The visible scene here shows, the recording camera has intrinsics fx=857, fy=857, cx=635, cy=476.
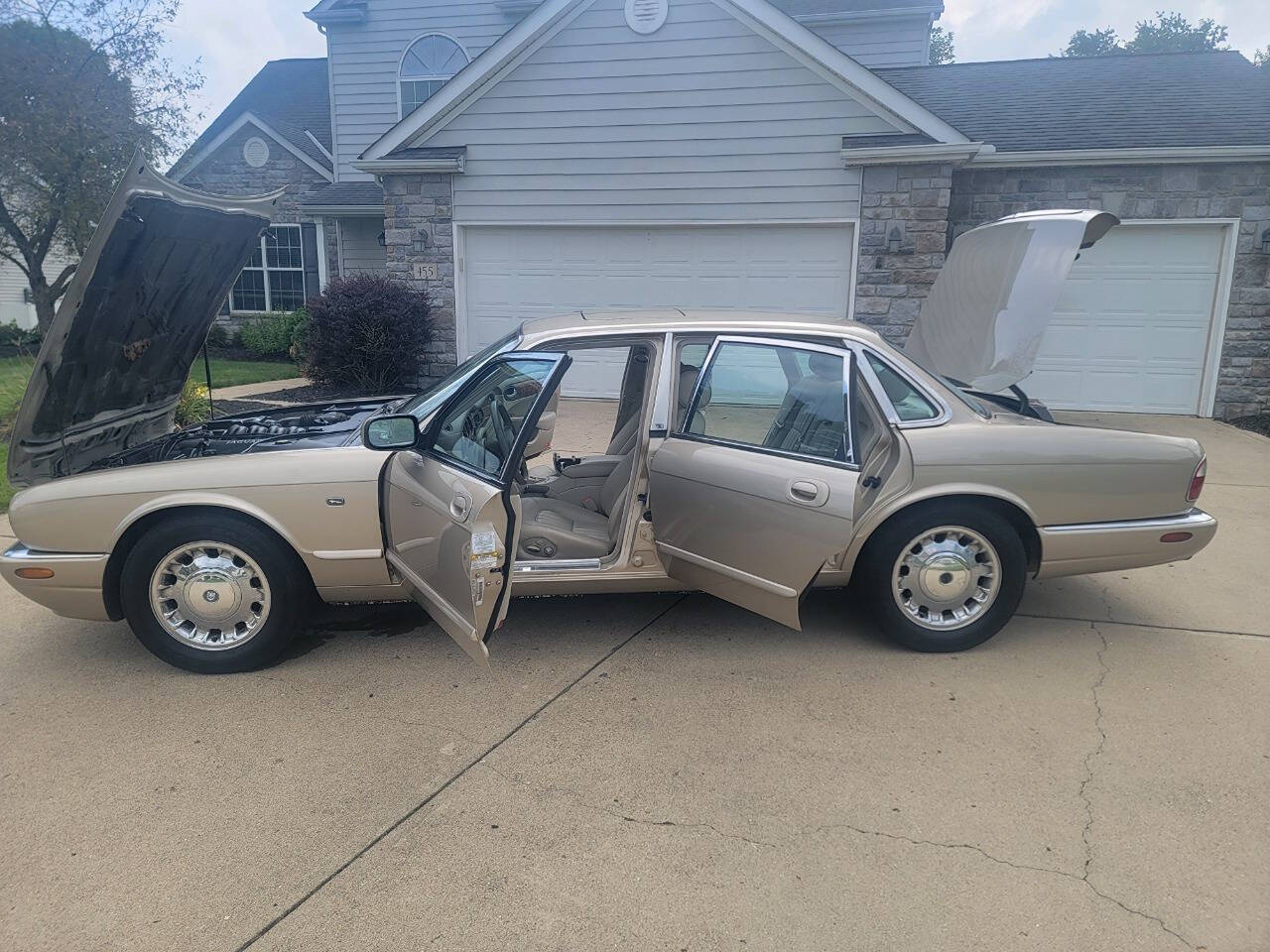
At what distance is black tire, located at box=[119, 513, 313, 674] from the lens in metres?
3.76

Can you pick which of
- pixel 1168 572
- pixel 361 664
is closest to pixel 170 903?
pixel 361 664

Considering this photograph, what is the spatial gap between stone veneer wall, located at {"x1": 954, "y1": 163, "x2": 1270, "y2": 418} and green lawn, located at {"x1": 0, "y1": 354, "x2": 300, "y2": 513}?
11080 mm

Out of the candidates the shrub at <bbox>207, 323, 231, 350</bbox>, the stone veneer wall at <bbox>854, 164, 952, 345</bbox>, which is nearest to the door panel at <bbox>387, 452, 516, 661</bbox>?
the stone veneer wall at <bbox>854, 164, 952, 345</bbox>

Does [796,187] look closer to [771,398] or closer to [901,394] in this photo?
[901,394]

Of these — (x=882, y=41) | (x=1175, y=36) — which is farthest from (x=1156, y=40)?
(x=882, y=41)

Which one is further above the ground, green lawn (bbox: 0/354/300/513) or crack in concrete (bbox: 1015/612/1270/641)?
green lawn (bbox: 0/354/300/513)

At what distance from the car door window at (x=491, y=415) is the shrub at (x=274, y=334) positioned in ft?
46.3

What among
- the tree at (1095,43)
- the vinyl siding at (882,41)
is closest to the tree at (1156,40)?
the tree at (1095,43)

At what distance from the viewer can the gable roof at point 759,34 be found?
403 inches

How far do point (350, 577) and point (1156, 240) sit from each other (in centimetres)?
1080

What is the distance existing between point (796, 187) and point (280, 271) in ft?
39.2

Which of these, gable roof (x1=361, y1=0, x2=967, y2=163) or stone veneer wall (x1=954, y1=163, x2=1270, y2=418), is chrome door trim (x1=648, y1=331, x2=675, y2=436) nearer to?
gable roof (x1=361, y1=0, x2=967, y2=163)

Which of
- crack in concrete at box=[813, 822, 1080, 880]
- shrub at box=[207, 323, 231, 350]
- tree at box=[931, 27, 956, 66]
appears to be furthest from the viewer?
tree at box=[931, 27, 956, 66]

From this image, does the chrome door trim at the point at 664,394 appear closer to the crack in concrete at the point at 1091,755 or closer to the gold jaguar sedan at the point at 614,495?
the gold jaguar sedan at the point at 614,495
